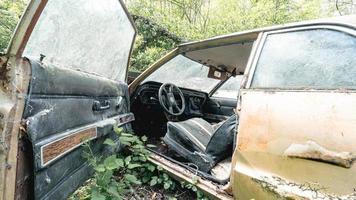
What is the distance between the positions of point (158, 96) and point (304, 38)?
205 centimetres

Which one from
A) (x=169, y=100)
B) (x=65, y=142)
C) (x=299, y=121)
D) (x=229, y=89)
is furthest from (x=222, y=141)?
(x=229, y=89)

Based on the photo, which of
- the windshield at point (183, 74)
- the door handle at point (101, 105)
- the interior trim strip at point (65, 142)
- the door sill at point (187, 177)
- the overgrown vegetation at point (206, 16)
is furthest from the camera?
the overgrown vegetation at point (206, 16)

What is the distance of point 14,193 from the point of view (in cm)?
120

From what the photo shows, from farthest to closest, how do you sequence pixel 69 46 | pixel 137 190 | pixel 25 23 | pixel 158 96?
pixel 158 96
pixel 137 190
pixel 69 46
pixel 25 23

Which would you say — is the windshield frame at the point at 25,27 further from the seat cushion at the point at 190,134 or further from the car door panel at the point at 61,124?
the seat cushion at the point at 190,134

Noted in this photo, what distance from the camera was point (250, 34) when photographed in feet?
7.61

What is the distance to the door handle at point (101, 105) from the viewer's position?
1969 millimetres

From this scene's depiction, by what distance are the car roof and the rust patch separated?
1303 millimetres

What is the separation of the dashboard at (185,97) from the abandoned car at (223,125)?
92cm

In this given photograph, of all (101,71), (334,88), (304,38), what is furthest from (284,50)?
(101,71)

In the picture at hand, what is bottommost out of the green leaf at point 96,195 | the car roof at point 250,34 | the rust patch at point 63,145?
the green leaf at point 96,195

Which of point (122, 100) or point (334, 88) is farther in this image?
point (122, 100)

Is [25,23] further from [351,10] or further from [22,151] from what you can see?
[351,10]

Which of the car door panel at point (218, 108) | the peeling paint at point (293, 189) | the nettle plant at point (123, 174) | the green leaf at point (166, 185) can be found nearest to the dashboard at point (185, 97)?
the car door panel at point (218, 108)
